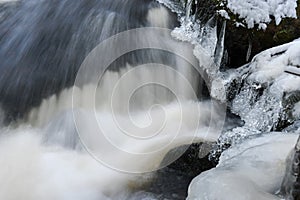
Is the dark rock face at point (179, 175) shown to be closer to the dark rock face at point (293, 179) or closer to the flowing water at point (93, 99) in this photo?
the flowing water at point (93, 99)

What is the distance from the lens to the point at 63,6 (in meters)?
6.46

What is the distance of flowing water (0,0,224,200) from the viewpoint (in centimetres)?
419

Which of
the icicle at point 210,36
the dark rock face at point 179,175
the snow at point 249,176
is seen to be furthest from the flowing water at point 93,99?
the snow at point 249,176

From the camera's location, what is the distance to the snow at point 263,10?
5168 mm

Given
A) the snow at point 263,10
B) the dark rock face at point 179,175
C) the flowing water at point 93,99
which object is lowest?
the dark rock face at point 179,175

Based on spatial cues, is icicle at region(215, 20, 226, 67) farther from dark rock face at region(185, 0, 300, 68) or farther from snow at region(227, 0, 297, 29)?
snow at region(227, 0, 297, 29)

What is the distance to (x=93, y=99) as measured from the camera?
5090 millimetres

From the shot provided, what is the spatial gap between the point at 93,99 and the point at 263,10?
2.74 m

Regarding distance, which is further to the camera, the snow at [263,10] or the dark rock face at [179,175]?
the snow at [263,10]

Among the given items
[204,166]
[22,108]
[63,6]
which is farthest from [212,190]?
[63,6]

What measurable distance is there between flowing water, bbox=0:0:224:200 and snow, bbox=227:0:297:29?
100 centimetres

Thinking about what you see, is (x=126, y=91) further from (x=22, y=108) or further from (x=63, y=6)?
(x=63, y=6)

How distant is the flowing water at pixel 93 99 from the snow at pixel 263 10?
1.00 m

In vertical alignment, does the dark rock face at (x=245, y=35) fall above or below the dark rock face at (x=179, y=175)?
above
